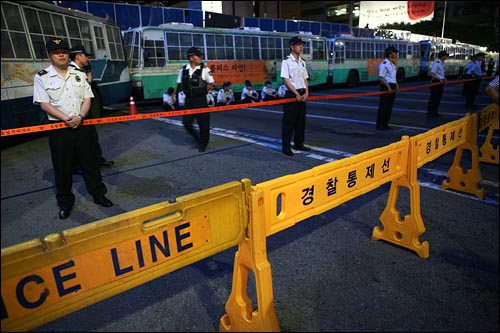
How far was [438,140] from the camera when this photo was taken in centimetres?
325

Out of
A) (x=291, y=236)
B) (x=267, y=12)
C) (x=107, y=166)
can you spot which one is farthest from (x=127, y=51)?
(x=267, y=12)

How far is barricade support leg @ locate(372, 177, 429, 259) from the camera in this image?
2.83 meters

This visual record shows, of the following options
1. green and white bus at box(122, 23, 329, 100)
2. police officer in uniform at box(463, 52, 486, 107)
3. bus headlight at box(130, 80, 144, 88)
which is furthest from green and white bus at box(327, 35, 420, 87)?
bus headlight at box(130, 80, 144, 88)

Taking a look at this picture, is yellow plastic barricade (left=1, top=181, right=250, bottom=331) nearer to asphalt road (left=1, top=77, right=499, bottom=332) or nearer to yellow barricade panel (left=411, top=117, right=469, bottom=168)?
asphalt road (left=1, top=77, right=499, bottom=332)

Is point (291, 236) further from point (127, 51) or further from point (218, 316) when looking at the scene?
point (127, 51)

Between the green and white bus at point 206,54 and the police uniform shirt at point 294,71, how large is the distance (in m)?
7.94

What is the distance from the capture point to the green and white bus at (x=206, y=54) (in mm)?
12055

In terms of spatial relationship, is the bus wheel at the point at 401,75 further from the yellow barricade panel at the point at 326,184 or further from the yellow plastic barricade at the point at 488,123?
the yellow barricade panel at the point at 326,184

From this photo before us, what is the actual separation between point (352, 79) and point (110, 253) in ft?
67.8

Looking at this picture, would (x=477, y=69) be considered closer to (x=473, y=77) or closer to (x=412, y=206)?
(x=473, y=77)

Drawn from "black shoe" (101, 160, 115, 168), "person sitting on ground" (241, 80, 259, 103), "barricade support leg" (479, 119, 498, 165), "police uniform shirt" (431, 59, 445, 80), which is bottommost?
"barricade support leg" (479, 119, 498, 165)

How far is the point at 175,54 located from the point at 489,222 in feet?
38.2

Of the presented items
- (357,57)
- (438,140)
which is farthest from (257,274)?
(357,57)

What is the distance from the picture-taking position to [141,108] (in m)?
13.2
